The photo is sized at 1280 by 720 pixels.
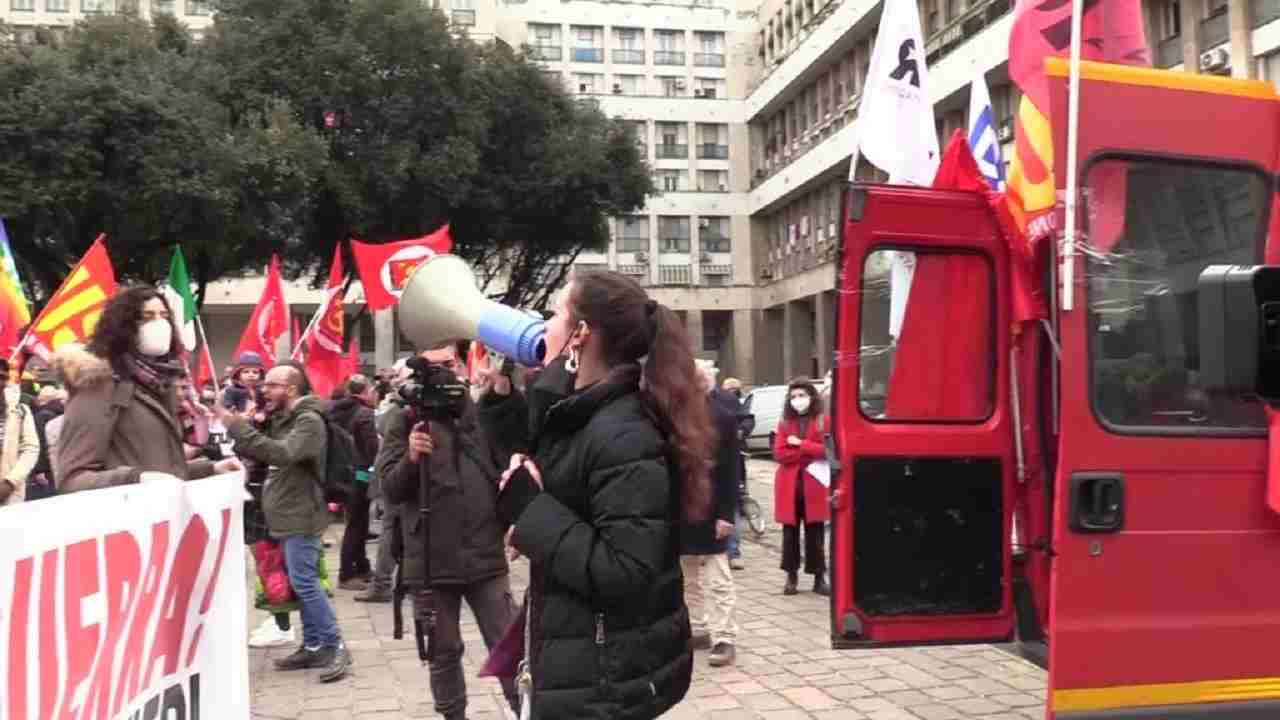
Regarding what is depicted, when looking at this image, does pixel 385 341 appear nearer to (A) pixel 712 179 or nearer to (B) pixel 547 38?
(A) pixel 712 179

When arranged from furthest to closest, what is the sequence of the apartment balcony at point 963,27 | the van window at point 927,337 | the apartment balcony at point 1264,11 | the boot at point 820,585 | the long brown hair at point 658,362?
the apartment balcony at point 963,27 < the apartment balcony at point 1264,11 < the boot at point 820,585 < the van window at point 927,337 < the long brown hair at point 658,362

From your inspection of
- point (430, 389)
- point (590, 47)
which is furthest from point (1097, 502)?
point (590, 47)

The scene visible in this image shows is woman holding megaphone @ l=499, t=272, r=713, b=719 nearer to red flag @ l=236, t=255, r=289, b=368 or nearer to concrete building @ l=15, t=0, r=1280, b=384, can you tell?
red flag @ l=236, t=255, r=289, b=368

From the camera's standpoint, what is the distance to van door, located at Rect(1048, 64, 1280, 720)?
12.2 ft

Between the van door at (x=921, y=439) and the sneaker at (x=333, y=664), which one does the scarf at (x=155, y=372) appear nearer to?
the sneaker at (x=333, y=664)

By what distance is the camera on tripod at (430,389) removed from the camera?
493 centimetres

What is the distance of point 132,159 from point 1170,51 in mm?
19039

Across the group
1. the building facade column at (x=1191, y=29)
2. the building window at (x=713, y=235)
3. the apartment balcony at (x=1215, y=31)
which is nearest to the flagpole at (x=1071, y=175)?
the apartment balcony at (x=1215, y=31)

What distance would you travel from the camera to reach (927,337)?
4879 mm

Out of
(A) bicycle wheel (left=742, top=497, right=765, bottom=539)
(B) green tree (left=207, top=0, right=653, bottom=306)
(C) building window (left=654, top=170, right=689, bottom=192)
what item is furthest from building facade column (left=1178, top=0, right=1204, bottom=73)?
(C) building window (left=654, top=170, right=689, bottom=192)

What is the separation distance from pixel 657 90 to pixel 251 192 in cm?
3942

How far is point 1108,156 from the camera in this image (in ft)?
12.4

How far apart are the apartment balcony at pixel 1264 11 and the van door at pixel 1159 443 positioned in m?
18.6

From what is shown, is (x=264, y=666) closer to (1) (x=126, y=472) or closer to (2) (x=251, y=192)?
(1) (x=126, y=472)
